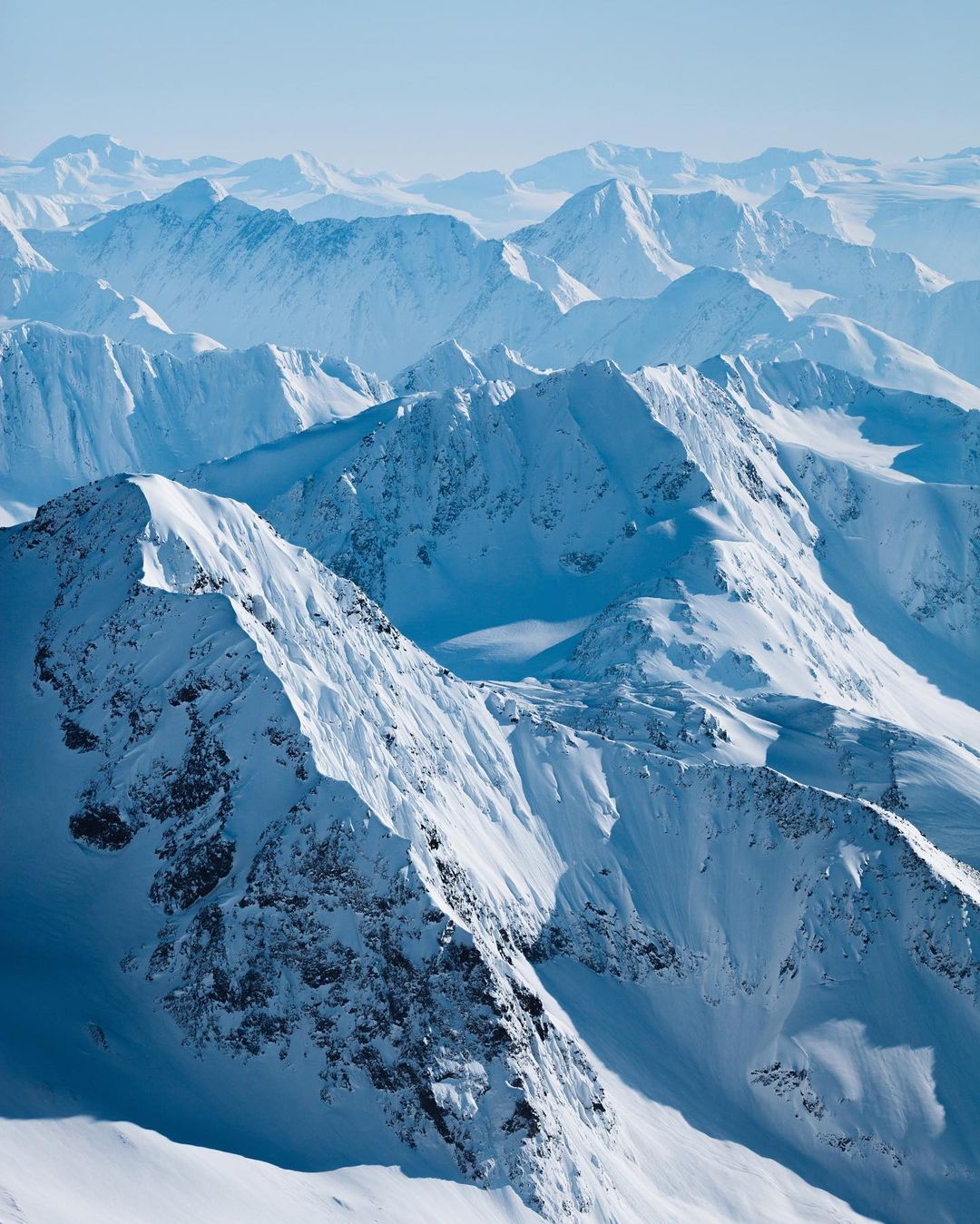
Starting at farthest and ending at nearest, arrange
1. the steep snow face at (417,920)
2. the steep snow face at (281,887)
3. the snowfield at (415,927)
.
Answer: the steep snow face at (417,920)
the steep snow face at (281,887)
the snowfield at (415,927)

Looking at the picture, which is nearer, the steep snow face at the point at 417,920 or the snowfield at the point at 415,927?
the snowfield at the point at 415,927

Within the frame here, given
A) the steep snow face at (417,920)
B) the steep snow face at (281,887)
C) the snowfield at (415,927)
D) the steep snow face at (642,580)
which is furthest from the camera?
the steep snow face at (642,580)

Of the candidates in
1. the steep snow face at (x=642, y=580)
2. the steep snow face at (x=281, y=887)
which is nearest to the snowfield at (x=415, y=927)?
the steep snow face at (x=281, y=887)

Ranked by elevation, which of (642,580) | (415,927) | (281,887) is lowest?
(415,927)

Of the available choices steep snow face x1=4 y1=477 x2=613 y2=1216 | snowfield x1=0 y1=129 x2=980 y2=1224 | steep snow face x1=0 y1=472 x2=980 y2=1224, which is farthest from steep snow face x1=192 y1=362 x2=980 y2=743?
steep snow face x1=4 y1=477 x2=613 y2=1216

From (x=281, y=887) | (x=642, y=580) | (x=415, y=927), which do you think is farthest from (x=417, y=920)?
(x=642, y=580)

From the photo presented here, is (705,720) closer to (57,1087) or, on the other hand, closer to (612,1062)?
(612,1062)

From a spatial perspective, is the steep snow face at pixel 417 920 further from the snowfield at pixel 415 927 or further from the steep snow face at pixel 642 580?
the steep snow face at pixel 642 580

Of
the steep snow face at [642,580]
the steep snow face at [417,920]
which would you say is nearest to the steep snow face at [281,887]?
the steep snow face at [417,920]

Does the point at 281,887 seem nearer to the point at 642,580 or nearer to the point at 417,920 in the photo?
the point at 417,920

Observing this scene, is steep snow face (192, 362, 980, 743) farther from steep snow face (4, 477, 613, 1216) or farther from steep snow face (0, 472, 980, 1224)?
steep snow face (4, 477, 613, 1216)
